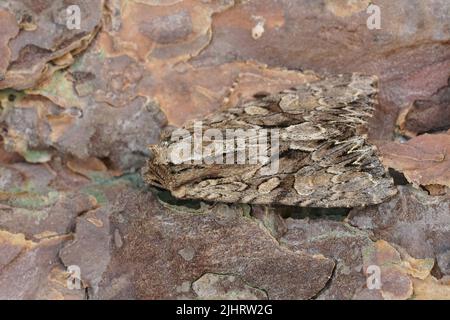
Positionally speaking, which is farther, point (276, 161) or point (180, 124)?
point (180, 124)

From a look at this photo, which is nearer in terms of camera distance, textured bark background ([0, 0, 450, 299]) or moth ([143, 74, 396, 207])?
textured bark background ([0, 0, 450, 299])

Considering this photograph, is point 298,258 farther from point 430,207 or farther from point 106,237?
point 106,237

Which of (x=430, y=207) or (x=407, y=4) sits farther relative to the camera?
(x=407, y=4)

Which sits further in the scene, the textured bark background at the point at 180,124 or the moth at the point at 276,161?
the moth at the point at 276,161

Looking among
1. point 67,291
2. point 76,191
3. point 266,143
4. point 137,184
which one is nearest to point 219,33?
point 266,143
